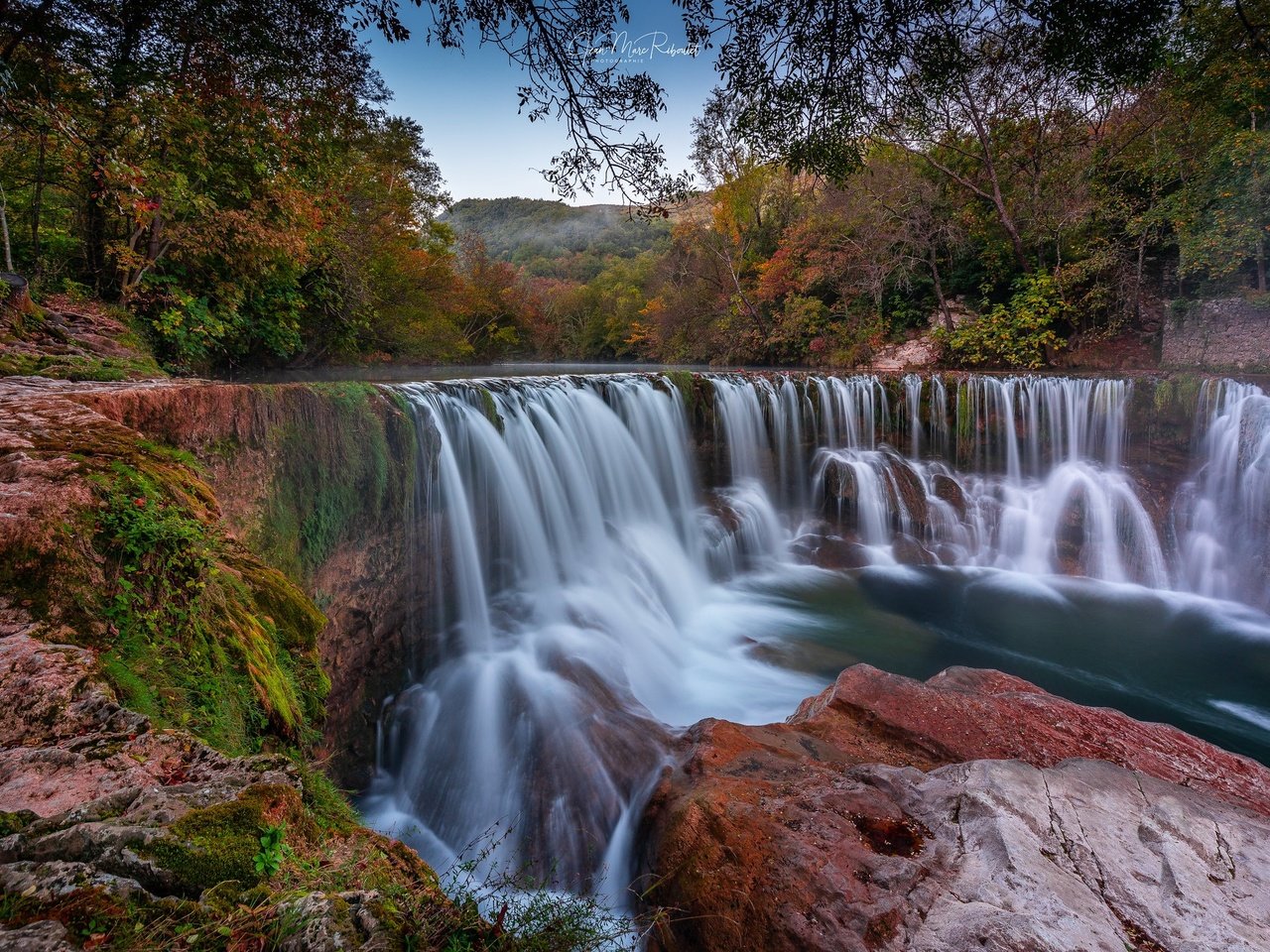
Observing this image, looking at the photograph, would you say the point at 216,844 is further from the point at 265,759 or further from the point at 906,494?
the point at 906,494

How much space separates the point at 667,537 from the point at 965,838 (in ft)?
24.4

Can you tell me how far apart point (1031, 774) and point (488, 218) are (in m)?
85.1

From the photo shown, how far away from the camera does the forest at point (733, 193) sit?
15.2 ft

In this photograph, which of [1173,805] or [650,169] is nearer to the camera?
[1173,805]

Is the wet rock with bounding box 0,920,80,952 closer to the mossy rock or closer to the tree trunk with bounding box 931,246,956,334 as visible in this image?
the mossy rock

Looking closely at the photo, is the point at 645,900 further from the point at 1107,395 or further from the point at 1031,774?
the point at 1107,395

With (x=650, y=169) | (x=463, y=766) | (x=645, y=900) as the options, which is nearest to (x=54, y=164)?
(x=650, y=169)

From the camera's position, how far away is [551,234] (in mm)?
74062

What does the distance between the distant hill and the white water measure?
4977cm

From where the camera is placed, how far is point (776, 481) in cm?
1219

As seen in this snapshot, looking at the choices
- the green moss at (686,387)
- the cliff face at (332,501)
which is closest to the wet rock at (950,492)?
the green moss at (686,387)

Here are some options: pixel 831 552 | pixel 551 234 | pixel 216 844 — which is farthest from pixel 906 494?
pixel 551 234

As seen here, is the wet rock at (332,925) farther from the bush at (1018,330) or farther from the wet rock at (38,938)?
the bush at (1018,330)

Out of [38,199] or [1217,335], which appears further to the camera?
[1217,335]
